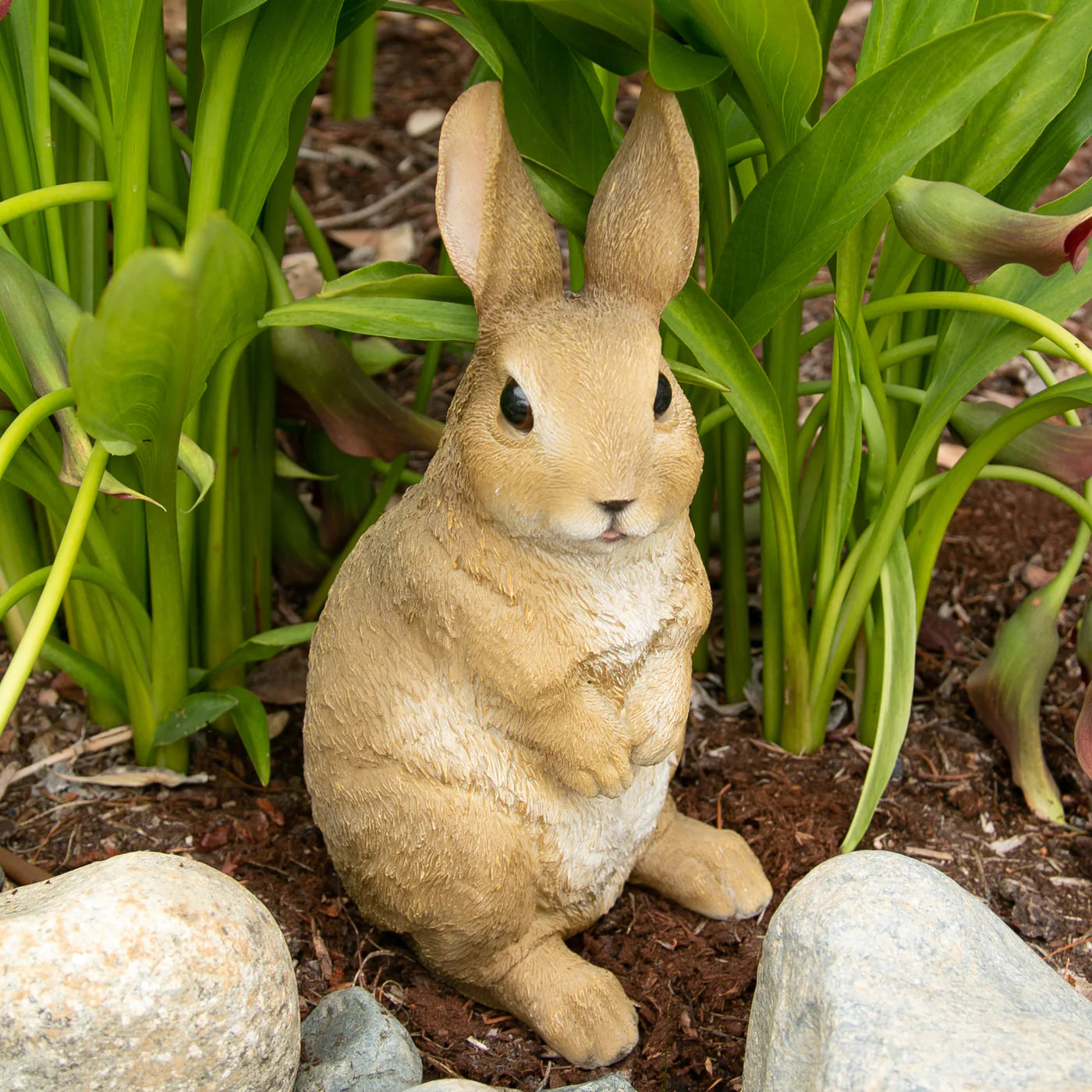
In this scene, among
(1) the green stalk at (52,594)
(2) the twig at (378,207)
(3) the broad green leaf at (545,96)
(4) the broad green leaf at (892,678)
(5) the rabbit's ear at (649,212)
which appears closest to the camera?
(1) the green stalk at (52,594)

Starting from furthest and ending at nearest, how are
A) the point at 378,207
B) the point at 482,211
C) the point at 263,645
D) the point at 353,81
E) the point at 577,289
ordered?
1. the point at 353,81
2. the point at 378,207
3. the point at 577,289
4. the point at 263,645
5. the point at 482,211

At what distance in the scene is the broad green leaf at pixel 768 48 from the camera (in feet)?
4.92

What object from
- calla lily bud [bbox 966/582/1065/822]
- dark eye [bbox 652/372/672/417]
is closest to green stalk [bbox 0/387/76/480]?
dark eye [bbox 652/372/672/417]

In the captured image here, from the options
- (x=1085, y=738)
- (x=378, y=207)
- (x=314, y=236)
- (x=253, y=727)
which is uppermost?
(x=314, y=236)

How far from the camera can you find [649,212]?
150 cm

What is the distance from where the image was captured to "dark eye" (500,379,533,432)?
1455mm

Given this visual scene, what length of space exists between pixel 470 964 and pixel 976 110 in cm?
127

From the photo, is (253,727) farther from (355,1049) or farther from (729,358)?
(729,358)

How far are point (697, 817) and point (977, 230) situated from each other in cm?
98

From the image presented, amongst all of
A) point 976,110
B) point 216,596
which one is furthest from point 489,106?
point 216,596

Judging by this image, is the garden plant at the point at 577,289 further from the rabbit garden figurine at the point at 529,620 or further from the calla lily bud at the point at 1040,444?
the rabbit garden figurine at the point at 529,620

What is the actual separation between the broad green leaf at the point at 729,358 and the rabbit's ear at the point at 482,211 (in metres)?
0.25

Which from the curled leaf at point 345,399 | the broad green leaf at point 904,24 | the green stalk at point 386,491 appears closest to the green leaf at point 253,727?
the green stalk at point 386,491

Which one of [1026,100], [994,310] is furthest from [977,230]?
[1026,100]
